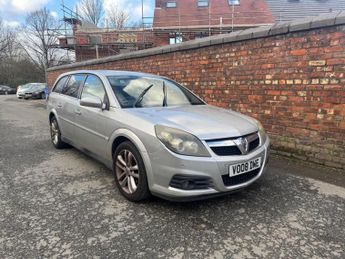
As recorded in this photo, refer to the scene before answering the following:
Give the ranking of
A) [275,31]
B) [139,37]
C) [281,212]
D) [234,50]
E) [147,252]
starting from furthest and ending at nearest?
[139,37]
[234,50]
[275,31]
[281,212]
[147,252]

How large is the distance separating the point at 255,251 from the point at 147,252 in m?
0.88

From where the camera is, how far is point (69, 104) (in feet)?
15.2

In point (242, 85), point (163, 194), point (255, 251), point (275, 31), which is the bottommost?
point (255, 251)

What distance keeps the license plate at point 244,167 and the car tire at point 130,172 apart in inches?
34.5

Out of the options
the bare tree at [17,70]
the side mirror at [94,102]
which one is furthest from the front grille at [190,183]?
the bare tree at [17,70]

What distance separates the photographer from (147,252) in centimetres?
234

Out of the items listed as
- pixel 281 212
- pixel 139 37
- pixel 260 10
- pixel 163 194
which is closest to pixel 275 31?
pixel 281 212

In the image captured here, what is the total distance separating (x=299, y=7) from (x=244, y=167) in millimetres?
28516

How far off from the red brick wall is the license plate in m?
1.74

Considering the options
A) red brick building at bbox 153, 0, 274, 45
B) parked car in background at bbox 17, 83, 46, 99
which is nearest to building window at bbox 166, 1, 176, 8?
red brick building at bbox 153, 0, 274, 45

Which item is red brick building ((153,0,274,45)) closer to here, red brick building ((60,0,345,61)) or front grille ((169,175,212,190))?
red brick building ((60,0,345,61))

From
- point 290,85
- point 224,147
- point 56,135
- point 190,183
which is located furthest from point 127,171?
point 290,85

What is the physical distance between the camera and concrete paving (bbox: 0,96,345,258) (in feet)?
7.79

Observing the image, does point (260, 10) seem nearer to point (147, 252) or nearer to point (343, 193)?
point (343, 193)
